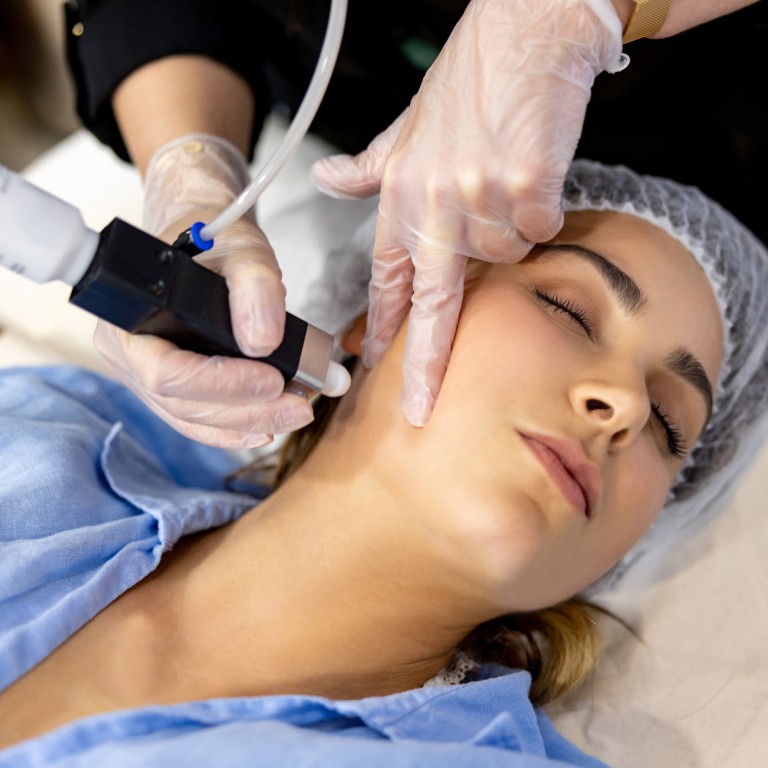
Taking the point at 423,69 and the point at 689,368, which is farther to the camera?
the point at 423,69

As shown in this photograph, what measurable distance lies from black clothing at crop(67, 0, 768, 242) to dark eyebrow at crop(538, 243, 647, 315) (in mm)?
482

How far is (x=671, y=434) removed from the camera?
1224 mm

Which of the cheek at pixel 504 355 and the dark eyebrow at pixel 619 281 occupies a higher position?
the dark eyebrow at pixel 619 281

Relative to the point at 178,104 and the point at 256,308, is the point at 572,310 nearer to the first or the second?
the point at 256,308

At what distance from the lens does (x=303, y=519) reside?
1.19 m

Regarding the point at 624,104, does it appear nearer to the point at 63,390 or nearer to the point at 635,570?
the point at 635,570

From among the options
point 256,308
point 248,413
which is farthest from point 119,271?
point 248,413

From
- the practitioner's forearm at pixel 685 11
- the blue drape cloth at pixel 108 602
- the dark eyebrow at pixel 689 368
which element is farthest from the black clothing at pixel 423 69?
the blue drape cloth at pixel 108 602

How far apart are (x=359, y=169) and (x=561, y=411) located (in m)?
0.46

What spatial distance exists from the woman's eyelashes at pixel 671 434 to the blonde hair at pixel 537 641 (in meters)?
0.36

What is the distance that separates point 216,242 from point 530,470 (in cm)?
52

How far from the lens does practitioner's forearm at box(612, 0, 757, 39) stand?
1.05 metres

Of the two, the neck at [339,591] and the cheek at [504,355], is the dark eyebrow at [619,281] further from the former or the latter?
the neck at [339,591]

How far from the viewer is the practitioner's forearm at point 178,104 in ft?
4.88
